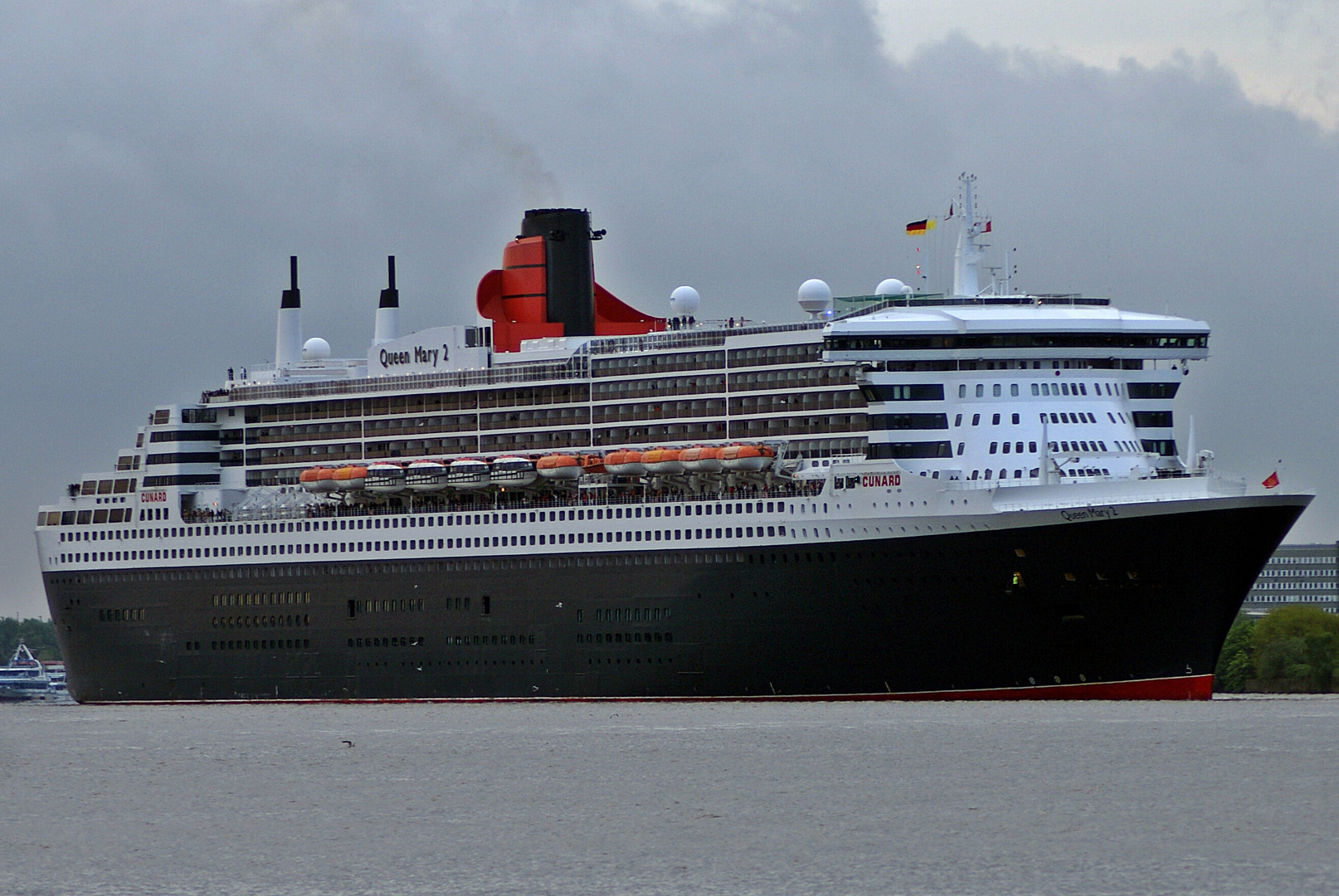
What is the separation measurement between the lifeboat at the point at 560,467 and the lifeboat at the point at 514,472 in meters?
0.64

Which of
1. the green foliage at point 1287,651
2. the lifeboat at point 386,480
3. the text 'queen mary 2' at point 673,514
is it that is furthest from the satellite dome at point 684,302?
the green foliage at point 1287,651

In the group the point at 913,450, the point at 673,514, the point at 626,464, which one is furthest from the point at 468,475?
the point at 913,450

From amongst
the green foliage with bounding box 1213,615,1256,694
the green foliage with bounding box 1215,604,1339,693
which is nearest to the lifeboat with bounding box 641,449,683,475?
the green foliage with bounding box 1215,604,1339,693

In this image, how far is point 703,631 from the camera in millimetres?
62000

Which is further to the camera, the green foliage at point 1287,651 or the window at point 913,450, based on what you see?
the green foliage at point 1287,651

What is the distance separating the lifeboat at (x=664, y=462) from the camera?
2499 inches

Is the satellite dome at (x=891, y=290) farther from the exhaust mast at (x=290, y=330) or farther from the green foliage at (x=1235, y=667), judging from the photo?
the green foliage at (x=1235, y=667)

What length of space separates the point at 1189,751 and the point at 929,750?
505cm

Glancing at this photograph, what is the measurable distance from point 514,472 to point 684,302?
8.33 metres

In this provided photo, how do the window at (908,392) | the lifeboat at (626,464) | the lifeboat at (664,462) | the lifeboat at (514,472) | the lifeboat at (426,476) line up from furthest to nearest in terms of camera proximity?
the lifeboat at (426,476)
the lifeboat at (514,472)
the lifeboat at (626,464)
the lifeboat at (664,462)
the window at (908,392)

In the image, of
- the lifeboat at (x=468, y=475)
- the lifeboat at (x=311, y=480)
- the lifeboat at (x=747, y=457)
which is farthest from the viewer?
the lifeboat at (x=311, y=480)

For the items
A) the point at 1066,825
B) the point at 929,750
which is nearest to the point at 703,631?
the point at 929,750

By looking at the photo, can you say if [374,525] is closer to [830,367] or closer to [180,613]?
[180,613]

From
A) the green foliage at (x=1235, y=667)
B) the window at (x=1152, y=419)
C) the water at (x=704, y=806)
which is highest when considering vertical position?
the window at (x=1152, y=419)
